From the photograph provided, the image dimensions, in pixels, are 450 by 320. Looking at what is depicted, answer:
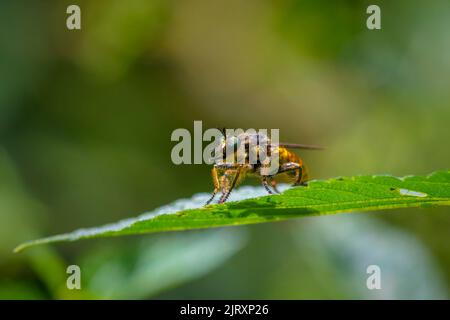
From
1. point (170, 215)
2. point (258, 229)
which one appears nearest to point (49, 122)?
point (258, 229)

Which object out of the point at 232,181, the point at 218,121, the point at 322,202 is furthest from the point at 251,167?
the point at 218,121

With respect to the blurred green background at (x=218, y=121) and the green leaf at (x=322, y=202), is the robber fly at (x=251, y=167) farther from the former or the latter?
the blurred green background at (x=218, y=121)

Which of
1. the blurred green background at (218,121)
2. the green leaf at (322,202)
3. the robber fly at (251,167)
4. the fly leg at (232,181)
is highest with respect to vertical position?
the blurred green background at (218,121)

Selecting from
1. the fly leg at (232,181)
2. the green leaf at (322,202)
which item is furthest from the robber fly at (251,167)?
the green leaf at (322,202)

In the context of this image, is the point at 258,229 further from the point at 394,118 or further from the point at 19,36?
the point at 19,36

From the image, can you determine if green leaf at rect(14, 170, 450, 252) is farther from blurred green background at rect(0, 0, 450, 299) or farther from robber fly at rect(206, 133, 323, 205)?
blurred green background at rect(0, 0, 450, 299)

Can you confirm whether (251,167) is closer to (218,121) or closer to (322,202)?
(322,202)

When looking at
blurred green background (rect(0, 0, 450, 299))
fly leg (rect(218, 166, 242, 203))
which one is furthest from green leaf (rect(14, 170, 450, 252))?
blurred green background (rect(0, 0, 450, 299))
